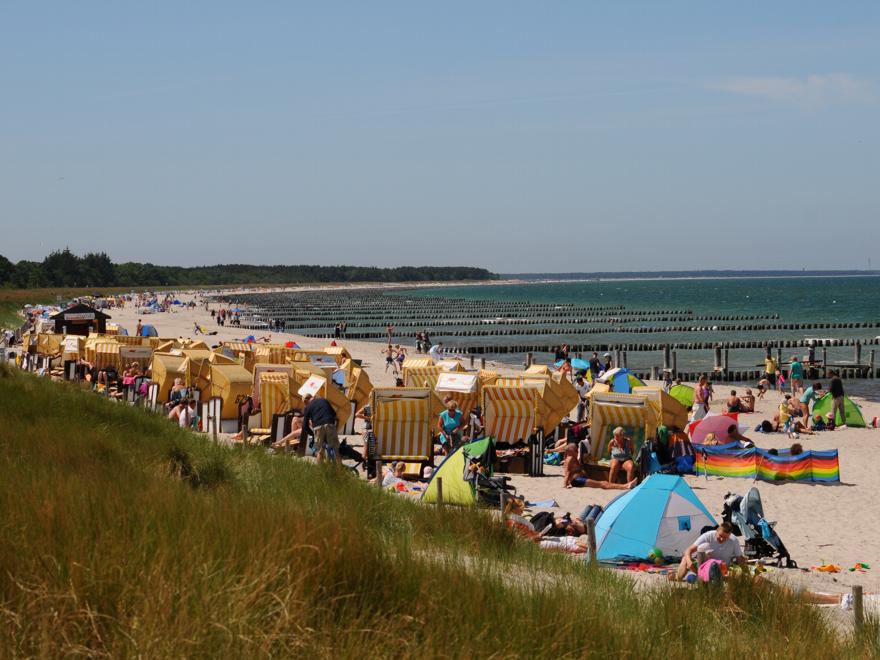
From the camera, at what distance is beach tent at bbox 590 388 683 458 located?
50.1ft

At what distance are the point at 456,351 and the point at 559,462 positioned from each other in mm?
32630

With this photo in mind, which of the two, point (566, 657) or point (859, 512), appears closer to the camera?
point (566, 657)

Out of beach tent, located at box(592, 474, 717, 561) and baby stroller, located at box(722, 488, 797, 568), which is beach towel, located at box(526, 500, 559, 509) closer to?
beach tent, located at box(592, 474, 717, 561)

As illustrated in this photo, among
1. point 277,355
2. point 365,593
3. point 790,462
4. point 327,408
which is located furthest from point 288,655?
point 277,355

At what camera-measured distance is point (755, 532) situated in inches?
397

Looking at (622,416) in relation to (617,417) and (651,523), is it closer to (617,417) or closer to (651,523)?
(617,417)

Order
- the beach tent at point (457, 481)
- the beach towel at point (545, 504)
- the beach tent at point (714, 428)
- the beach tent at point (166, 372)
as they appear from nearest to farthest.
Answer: the beach tent at point (457, 481)
the beach towel at point (545, 504)
the beach tent at point (714, 428)
the beach tent at point (166, 372)

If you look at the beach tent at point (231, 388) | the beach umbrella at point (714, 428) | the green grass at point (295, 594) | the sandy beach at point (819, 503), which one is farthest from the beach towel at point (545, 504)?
the beach tent at point (231, 388)

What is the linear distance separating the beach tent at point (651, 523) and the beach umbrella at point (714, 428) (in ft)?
17.8

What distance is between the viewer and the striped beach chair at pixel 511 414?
629 inches

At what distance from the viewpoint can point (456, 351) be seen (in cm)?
4872

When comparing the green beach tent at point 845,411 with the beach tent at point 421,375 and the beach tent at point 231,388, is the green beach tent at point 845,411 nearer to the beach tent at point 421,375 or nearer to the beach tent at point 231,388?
the beach tent at point 421,375

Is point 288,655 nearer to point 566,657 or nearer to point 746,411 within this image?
point 566,657

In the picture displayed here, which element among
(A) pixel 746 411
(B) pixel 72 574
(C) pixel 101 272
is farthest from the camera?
(C) pixel 101 272
